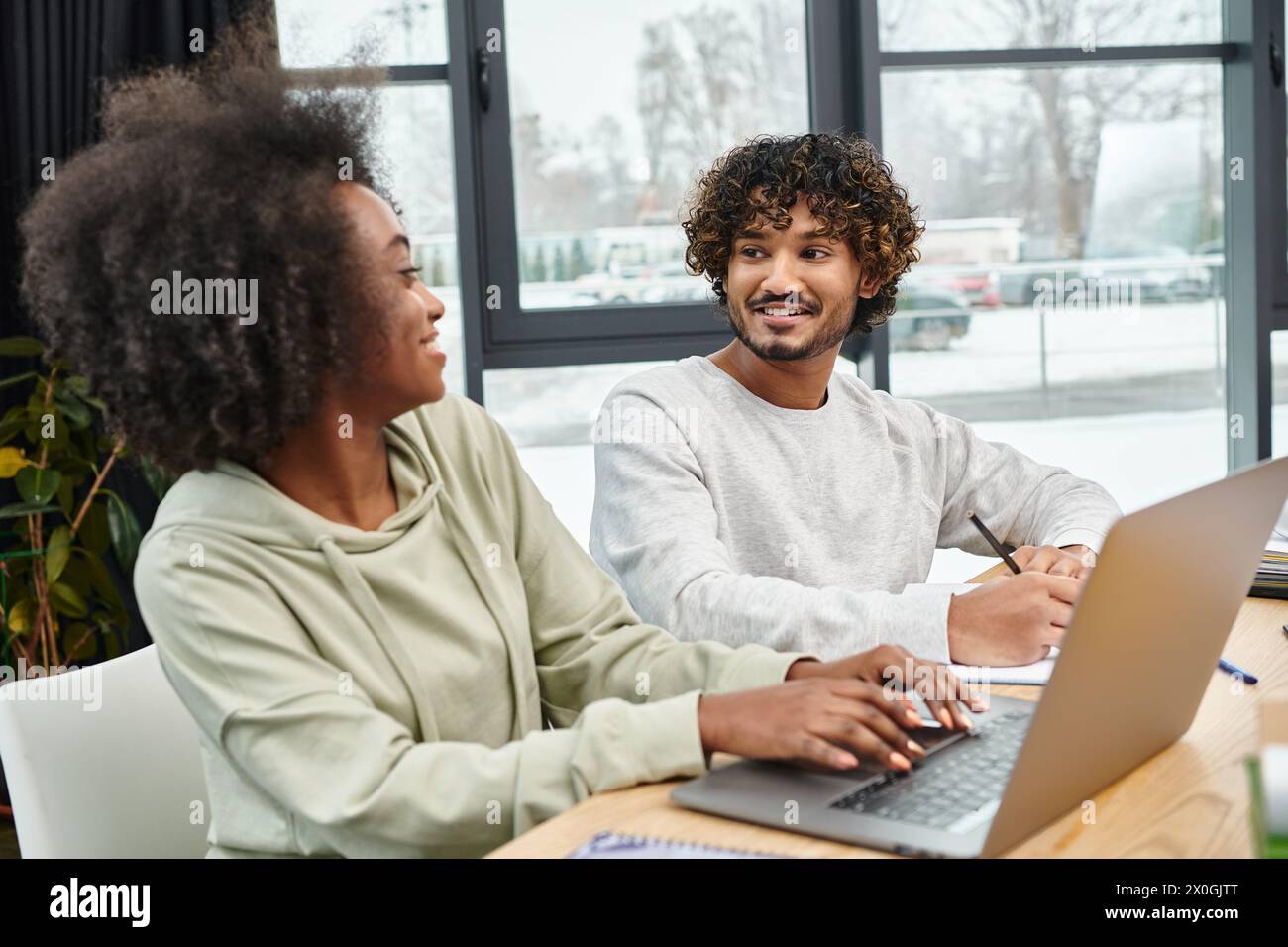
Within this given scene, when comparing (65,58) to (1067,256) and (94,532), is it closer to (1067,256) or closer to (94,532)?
(94,532)

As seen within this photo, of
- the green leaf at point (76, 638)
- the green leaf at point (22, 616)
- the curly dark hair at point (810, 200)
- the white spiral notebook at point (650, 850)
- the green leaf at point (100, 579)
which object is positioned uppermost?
the curly dark hair at point (810, 200)

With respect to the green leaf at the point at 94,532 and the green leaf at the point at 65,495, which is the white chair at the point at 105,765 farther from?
the green leaf at the point at 94,532

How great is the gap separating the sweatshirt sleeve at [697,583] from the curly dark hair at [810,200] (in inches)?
13.9

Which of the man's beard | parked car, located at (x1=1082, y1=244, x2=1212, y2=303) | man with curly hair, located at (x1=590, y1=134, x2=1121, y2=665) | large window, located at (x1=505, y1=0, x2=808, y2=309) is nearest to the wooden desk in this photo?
man with curly hair, located at (x1=590, y1=134, x2=1121, y2=665)

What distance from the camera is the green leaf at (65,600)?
271 centimetres

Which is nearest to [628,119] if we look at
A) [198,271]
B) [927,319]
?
[927,319]

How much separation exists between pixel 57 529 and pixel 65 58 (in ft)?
3.38

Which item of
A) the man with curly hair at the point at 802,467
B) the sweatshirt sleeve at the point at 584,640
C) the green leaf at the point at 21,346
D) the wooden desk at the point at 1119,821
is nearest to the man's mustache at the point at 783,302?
the man with curly hair at the point at 802,467

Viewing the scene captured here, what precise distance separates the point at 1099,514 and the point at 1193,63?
2083mm

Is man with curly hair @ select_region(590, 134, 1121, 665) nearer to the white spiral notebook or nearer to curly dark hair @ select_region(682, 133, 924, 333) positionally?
curly dark hair @ select_region(682, 133, 924, 333)

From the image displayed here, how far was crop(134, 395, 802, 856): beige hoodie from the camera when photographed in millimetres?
984

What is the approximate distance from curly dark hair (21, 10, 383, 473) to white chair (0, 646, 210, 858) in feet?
0.79

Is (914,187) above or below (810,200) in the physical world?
above

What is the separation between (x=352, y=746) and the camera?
0.98 meters
